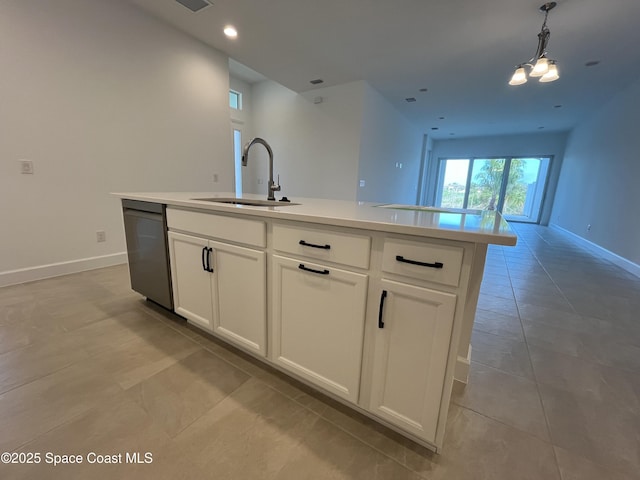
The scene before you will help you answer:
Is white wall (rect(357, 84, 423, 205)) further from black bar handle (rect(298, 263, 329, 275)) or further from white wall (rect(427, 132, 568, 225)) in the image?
black bar handle (rect(298, 263, 329, 275))

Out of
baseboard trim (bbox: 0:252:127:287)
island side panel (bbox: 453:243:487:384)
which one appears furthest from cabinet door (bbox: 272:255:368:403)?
baseboard trim (bbox: 0:252:127:287)

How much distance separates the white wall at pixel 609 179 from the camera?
369 centimetres

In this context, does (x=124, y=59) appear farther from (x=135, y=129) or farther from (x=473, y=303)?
(x=473, y=303)

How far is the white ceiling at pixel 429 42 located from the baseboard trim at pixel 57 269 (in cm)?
281

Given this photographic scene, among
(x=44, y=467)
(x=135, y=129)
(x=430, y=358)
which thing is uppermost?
(x=135, y=129)

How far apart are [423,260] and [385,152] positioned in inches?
203

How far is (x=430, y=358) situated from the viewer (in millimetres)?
899

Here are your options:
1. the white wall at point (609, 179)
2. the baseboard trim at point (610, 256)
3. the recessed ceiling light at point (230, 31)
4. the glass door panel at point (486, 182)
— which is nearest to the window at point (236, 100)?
the recessed ceiling light at point (230, 31)

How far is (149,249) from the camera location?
1.86 meters

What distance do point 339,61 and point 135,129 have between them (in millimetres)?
2835

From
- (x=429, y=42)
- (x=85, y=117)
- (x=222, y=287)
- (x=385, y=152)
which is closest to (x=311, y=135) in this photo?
(x=385, y=152)

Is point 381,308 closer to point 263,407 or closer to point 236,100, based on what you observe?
point 263,407

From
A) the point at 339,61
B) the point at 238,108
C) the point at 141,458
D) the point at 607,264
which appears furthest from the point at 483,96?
the point at 141,458

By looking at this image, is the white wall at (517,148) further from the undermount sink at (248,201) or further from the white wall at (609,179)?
the undermount sink at (248,201)
